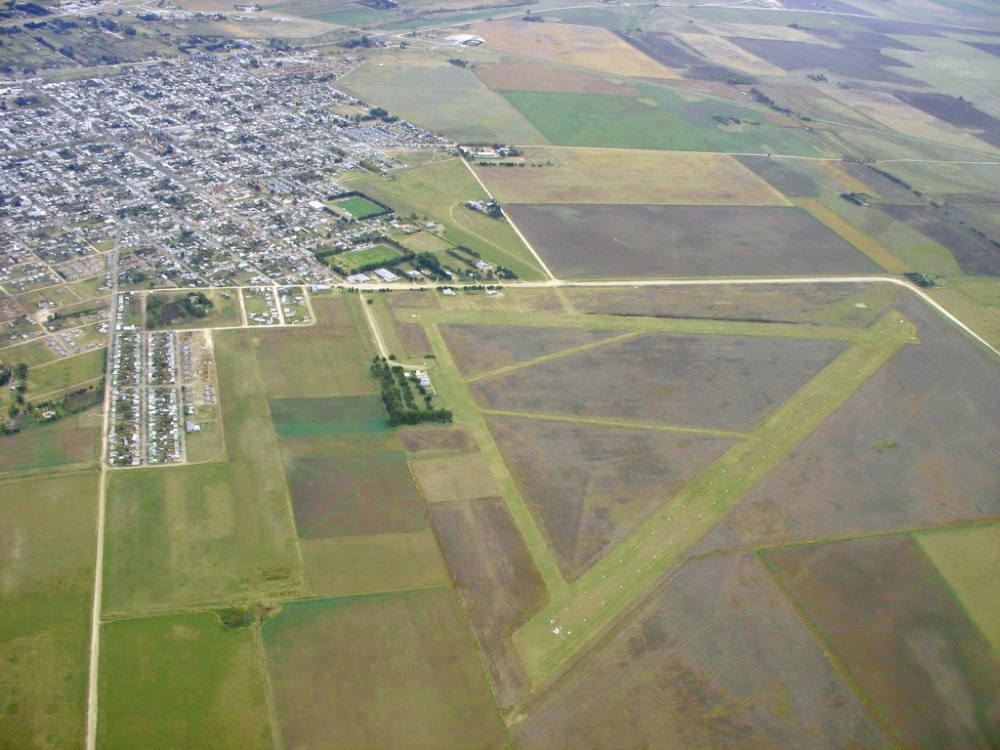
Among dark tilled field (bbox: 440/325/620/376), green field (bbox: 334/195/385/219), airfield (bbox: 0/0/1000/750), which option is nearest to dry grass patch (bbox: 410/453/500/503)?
airfield (bbox: 0/0/1000/750)

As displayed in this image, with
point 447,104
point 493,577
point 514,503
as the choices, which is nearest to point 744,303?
point 514,503

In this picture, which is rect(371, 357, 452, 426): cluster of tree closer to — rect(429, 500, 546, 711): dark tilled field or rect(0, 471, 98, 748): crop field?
rect(429, 500, 546, 711): dark tilled field

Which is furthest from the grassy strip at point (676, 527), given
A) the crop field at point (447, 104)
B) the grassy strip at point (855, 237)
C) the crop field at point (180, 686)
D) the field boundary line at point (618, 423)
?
the crop field at point (447, 104)

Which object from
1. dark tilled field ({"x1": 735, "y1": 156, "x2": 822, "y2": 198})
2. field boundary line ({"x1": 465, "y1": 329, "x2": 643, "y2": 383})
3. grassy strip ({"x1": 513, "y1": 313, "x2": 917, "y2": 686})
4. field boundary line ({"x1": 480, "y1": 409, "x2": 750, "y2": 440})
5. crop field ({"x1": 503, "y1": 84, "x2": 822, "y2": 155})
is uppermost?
crop field ({"x1": 503, "y1": 84, "x2": 822, "y2": 155})

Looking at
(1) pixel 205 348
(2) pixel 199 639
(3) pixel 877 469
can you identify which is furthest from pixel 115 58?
(3) pixel 877 469

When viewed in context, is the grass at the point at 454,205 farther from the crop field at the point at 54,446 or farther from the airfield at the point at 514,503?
the crop field at the point at 54,446

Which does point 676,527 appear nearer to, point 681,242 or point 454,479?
point 454,479
